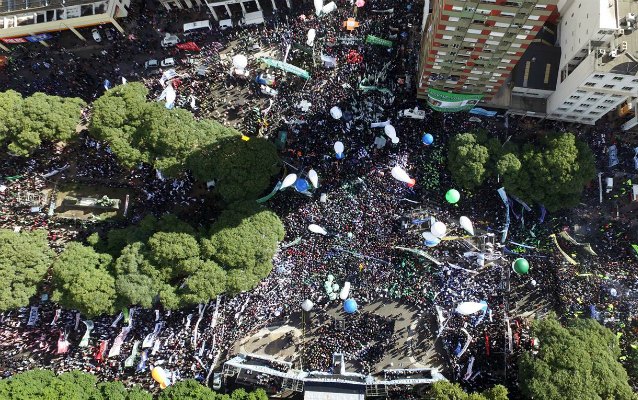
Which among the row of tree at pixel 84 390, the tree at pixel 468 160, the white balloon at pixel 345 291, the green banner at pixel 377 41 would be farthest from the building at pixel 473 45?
the row of tree at pixel 84 390

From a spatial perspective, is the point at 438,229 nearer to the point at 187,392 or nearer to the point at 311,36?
the point at 311,36

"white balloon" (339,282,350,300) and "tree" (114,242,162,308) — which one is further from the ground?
"tree" (114,242,162,308)

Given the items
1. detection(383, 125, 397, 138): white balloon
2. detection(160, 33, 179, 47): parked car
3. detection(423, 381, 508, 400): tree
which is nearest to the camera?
detection(423, 381, 508, 400): tree

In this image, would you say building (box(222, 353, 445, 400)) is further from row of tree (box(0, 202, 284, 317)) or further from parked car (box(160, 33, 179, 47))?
parked car (box(160, 33, 179, 47))

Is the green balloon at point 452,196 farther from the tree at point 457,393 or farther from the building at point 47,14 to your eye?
the building at point 47,14

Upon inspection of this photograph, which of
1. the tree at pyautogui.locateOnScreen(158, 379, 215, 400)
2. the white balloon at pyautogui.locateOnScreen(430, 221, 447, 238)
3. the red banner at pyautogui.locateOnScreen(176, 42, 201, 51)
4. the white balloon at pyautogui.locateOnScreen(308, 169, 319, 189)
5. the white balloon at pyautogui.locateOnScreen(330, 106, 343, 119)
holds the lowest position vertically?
the tree at pyautogui.locateOnScreen(158, 379, 215, 400)

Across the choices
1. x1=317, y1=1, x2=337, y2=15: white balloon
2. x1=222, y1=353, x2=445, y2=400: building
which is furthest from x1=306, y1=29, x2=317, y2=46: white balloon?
x1=222, y1=353, x2=445, y2=400: building
